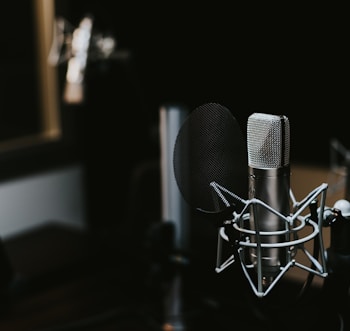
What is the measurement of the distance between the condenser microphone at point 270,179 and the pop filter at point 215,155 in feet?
0.13

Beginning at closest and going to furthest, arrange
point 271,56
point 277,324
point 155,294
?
point 277,324 < point 155,294 < point 271,56

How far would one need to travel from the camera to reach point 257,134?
0.85 m

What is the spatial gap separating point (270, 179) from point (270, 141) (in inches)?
1.9

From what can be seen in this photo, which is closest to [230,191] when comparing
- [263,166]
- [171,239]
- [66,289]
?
[263,166]

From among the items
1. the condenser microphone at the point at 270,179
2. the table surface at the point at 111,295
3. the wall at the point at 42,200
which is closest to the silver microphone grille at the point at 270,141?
the condenser microphone at the point at 270,179

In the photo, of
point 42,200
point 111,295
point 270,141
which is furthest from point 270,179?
point 42,200

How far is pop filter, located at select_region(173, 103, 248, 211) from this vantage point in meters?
0.90

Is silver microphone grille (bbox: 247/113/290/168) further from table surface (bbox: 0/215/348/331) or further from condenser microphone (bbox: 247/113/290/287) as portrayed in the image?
table surface (bbox: 0/215/348/331)

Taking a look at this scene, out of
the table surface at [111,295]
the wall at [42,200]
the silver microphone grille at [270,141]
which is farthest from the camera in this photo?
the wall at [42,200]

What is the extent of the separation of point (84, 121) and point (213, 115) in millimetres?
2228

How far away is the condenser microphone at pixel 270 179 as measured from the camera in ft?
2.76

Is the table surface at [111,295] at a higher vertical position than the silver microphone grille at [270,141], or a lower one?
lower

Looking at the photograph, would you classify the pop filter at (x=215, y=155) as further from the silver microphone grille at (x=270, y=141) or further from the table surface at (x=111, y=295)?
the table surface at (x=111, y=295)

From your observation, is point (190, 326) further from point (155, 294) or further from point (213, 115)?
point (213, 115)
